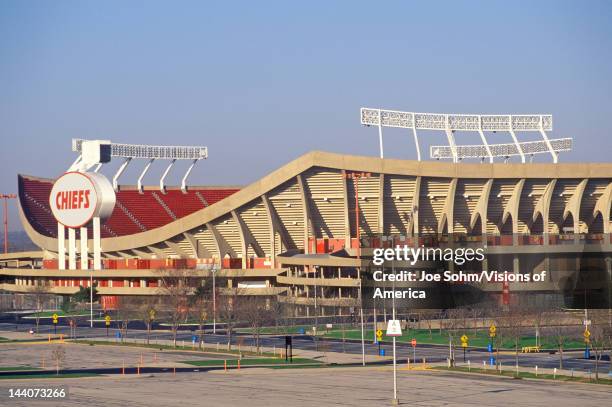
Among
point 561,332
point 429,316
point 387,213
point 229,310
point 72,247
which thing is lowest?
point 561,332

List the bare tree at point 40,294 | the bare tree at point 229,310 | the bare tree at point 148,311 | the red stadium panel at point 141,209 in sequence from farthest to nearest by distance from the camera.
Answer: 1. the red stadium panel at point 141,209
2. the bare tree at point 40,294
3. the bare tree at point 148,311
4. the bare tree at point 229,310

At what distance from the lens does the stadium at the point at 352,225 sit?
Result: 127500mm

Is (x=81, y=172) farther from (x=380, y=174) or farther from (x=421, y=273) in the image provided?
(x=421, y=273)

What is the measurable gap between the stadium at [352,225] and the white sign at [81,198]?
1.53 m

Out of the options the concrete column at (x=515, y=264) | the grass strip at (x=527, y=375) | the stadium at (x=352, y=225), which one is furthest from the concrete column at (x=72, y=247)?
the grass strip at (x=527, y=375)

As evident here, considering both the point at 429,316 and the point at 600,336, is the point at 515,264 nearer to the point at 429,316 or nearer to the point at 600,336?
the point at 429,316

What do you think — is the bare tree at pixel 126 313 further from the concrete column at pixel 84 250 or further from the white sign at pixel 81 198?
the white sign at pixel 81 198

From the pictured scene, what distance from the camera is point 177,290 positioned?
13138cm

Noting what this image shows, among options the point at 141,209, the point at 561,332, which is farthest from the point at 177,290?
the point at 141,209

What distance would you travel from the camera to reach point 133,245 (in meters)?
159

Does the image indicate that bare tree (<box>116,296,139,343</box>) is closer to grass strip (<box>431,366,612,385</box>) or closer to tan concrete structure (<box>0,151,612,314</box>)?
tan concrete structure (<box>0,151,612,314</box>)

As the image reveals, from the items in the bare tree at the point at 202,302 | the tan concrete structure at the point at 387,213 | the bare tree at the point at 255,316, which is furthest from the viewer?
the tan concrete structure at the point at 387,213

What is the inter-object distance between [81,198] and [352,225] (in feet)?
121

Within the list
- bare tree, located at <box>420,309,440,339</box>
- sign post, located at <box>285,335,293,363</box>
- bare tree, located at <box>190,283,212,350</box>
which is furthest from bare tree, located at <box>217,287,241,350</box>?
bare tree, located at <box>420,309,440,339</box>
